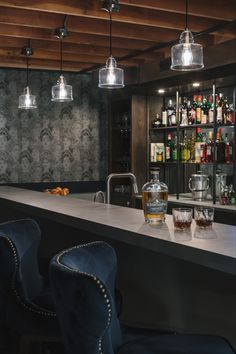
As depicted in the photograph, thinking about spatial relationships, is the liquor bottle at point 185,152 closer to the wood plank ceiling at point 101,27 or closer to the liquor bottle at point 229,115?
the liquor bottle at point 229,115

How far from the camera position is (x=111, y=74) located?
354 cm

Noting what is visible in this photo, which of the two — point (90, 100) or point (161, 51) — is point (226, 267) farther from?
point (90, 100)

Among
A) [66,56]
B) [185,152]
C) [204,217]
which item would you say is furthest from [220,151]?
[204,217]

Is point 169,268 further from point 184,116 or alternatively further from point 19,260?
point 184,116

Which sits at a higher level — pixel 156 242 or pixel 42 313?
pixel 156 242

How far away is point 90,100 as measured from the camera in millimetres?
7492

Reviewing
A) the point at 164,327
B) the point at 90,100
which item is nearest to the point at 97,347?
the point at 164,327

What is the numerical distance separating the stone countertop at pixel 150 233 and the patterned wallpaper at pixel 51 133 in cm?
343

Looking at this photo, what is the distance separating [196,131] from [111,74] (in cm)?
265

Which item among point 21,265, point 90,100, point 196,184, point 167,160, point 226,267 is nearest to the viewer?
point 226,267

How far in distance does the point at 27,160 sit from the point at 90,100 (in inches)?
50.9

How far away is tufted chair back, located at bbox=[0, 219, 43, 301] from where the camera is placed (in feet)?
7.16

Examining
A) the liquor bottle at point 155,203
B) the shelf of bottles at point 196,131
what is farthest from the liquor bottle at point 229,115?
the liquor bottle at point 155,203

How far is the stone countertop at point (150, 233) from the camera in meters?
1.84
